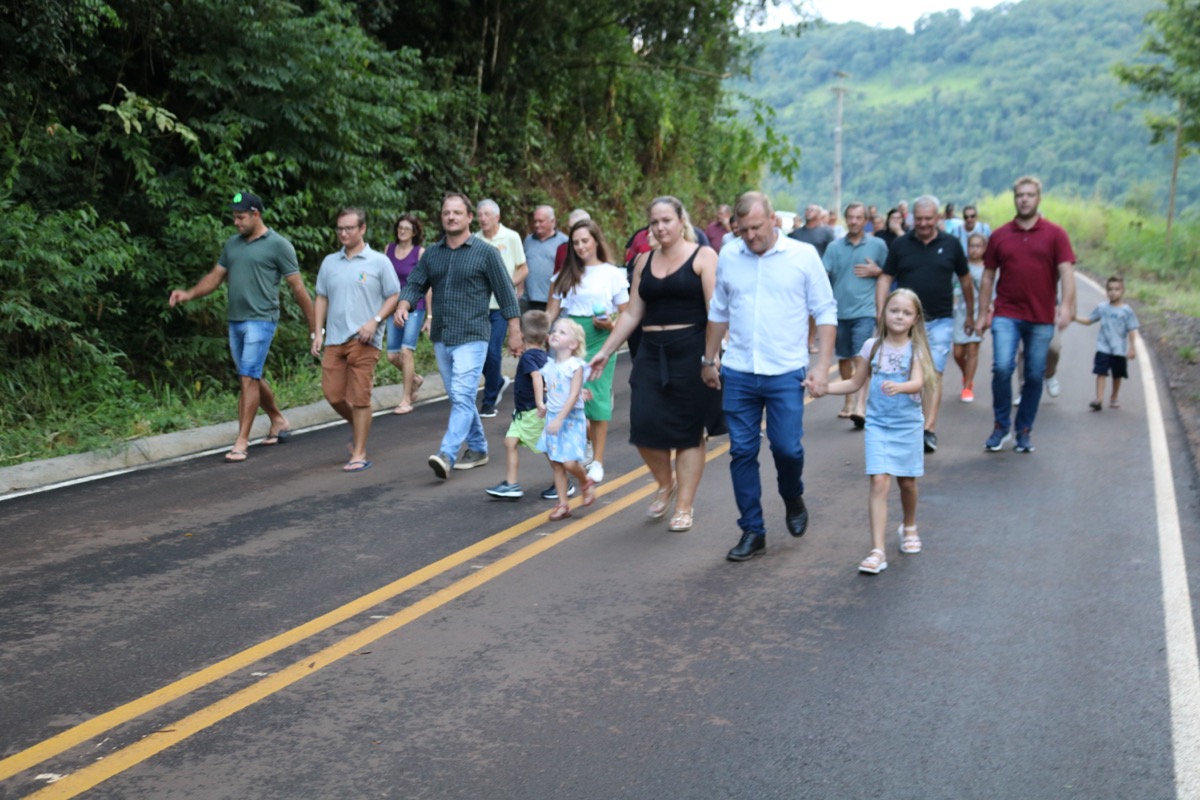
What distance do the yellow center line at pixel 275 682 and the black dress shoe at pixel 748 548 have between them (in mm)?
1043

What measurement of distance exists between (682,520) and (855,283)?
515 centimetres

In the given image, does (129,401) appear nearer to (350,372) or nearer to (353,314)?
(350,372)

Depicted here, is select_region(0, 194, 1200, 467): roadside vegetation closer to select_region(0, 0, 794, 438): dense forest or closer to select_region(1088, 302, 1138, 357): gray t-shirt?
select_region(0, 0, 794, 438): dense forest

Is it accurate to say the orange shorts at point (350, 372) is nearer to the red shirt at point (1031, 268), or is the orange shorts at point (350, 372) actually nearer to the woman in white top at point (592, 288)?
the woman in white top at point (592, 288)

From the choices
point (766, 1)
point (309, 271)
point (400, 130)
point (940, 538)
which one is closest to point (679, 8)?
point (766, 1)

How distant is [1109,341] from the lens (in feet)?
43.8

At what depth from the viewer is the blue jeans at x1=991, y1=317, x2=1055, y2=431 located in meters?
10.4

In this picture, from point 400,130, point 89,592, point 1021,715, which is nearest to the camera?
point 1021,715

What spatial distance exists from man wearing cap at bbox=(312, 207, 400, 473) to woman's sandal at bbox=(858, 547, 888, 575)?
176 inches

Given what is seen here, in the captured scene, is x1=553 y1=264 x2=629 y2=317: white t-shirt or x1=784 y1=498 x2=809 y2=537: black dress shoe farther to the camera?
x1=553 y1=264 x2=629 y2=317: white t-shirt

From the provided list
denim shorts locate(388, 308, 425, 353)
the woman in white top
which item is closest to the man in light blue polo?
the woman in white top

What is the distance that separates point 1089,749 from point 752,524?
288cm

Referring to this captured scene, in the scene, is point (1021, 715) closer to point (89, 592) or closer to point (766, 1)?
point (89, 592)

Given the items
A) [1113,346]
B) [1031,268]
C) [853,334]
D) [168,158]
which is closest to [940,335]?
[853,334]
